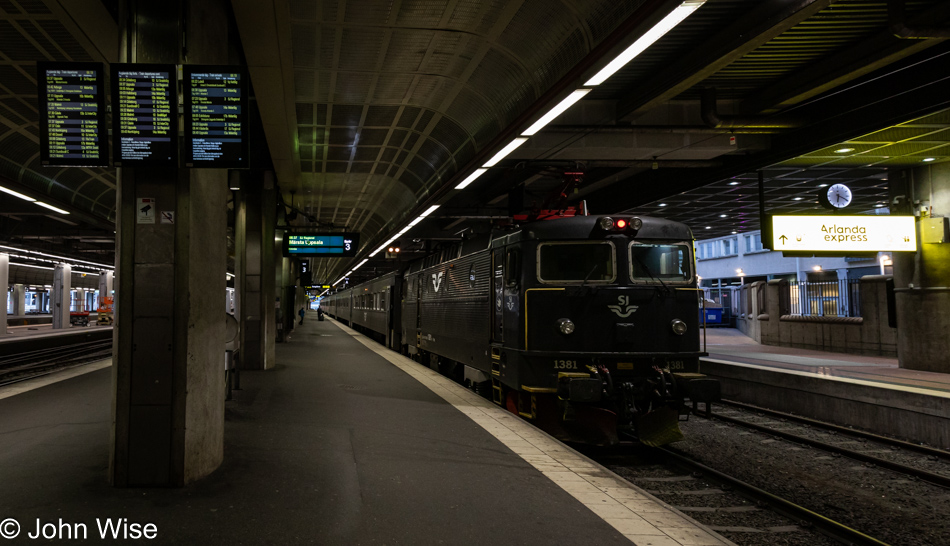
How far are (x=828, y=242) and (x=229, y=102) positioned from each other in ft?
41.0

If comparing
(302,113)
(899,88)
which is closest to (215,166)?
(302,113)

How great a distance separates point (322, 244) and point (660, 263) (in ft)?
35.1

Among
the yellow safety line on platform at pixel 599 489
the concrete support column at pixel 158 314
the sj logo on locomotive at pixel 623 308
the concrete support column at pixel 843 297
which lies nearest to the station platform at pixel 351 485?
the yellow safety line on platform at pixel 599 489

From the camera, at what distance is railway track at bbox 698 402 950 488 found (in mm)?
7441

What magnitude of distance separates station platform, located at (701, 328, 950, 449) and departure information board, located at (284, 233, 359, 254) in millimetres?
10233

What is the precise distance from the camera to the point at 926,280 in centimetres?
1305

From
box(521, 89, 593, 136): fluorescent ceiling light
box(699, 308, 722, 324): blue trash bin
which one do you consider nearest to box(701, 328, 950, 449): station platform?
box(521, 89, 593, 136): fluorescent ceiling light

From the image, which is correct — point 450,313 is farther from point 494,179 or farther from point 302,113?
point 494,179

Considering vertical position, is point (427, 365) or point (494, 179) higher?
point (494, 179)

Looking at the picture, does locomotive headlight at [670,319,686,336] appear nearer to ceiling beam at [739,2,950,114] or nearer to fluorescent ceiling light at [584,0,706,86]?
fluorescent ceiling light at [584,0,706,86]

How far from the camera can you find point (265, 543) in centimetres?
390

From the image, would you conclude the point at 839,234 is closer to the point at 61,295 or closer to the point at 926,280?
the point at 926,280

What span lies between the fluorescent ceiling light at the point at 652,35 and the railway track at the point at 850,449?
5070mm

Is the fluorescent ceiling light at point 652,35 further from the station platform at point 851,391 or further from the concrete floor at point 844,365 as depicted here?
the concrete floor at point 844,365
